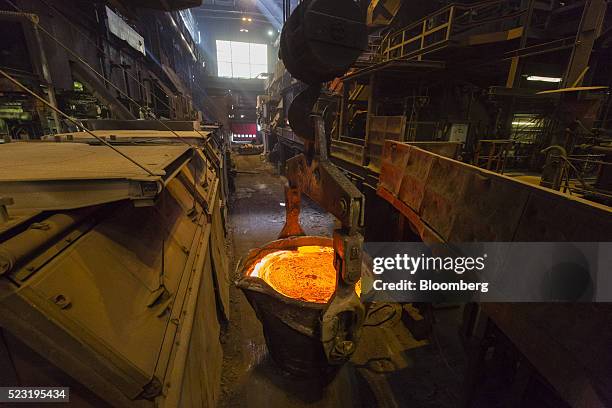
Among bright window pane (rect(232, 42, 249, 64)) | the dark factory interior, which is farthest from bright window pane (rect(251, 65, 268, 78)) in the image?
the dark factory interior

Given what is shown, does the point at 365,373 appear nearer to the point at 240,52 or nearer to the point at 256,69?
the point at 256,69

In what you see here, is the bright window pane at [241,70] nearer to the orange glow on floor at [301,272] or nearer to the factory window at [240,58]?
the factory window at [240,58]

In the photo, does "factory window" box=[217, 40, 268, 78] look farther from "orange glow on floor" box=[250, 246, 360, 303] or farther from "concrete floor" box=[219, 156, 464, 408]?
"concrete floor" box=[219, 156, 464, 408]

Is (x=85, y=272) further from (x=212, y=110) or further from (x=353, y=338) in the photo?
(x=212, y=110)

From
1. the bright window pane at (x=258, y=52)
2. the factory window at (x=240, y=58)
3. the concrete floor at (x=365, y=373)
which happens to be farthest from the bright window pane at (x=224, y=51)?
the concrete floor at (x=365, y=373)

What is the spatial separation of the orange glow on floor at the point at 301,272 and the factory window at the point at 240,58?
36113 mm

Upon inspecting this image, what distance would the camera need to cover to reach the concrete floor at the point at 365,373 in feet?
10.7

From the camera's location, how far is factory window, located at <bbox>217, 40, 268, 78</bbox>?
34312 mm

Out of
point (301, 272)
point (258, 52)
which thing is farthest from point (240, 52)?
point (301, 272)

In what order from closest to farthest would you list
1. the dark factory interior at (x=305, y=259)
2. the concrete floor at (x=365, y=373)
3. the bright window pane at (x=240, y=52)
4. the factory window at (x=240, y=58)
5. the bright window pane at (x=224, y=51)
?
the dark factory interior at (x=305, y=259), the concrete floor at (x=365, y=373), the bright window pane at (x=224, y=51), the factory window at (x=240, y=58), the bright window pane at (x=240, y=52)

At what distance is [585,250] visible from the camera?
6.01 ft

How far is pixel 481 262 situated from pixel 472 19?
10.3m

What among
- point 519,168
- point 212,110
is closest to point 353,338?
point 519,168

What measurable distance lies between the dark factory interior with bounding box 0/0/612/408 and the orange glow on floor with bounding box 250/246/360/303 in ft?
0.08
